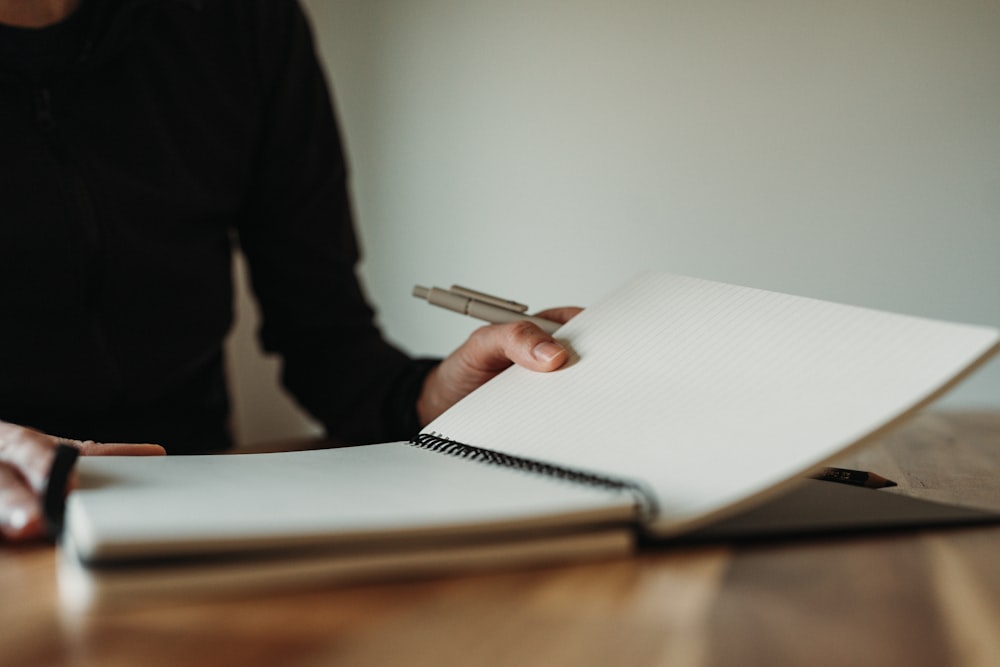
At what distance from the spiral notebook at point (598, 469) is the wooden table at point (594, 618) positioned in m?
0.01

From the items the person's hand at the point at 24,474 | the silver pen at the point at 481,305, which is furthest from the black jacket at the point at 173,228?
the person's hand at the point at 24,474

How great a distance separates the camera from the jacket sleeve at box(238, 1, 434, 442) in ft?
3.11

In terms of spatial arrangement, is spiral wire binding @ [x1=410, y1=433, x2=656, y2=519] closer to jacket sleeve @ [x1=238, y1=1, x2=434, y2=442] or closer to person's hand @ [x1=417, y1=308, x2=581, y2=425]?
person's hand @ [x1=417, y1=308, x2=581, y2=425]

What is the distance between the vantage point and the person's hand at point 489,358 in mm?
552

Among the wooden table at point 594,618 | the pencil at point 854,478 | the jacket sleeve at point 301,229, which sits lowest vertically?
the jacket sleeve at point 301,229

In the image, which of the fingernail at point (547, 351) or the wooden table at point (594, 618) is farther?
the fingernail at point (547, 351)

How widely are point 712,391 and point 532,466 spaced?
0.09 meters

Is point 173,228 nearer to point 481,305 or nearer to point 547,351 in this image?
point 481,305

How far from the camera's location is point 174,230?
88 centimetres

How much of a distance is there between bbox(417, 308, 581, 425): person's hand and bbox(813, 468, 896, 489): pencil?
0.52 feet

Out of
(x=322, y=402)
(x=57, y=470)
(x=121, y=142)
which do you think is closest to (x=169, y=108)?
(x=121, y=142)

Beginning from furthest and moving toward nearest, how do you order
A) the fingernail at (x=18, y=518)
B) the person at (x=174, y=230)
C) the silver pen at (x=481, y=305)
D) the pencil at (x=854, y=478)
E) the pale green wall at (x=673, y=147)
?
1. the pale green wall at (x=673, y=147)
2. the person at (x=174, y=230)
3. the silver pen at (x=481, y=305)
4. the pencil at (x=854, y=478)
5. the fingernail at (x=18, y=518)

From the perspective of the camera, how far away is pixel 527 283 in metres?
1.48

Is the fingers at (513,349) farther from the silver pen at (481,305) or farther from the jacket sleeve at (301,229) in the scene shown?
the jacket sleeve at (301,229)
